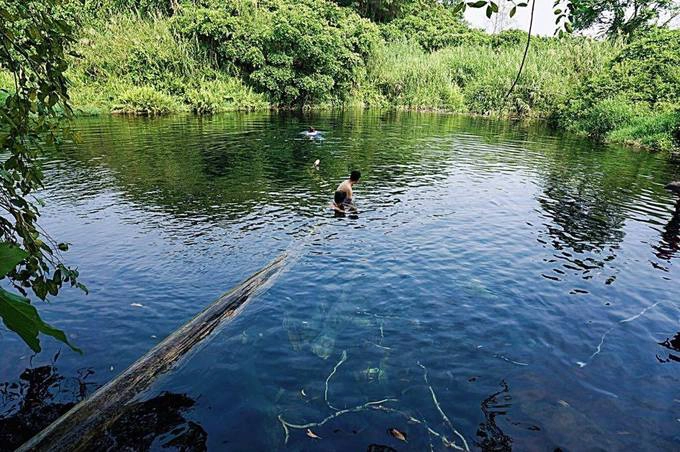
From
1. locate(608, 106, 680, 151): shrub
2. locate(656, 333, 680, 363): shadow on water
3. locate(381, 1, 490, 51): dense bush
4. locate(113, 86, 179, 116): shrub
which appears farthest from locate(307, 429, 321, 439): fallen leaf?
locate(381, 1, 490, 51): dense bush

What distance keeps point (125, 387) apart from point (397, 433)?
3.96 meters

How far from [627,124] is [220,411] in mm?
41436

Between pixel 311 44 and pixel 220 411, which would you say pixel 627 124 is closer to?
pixel 311 44

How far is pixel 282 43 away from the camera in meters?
50.0

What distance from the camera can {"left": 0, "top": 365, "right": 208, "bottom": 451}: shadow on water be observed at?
5.97 metres

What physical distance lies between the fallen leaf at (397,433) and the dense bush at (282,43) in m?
48.4

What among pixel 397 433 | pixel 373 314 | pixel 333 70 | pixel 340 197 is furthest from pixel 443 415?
pixel 333 70

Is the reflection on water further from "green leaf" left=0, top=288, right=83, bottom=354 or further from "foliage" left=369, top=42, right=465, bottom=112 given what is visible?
"foliage" left=369, top=42, right=465, bottom=112

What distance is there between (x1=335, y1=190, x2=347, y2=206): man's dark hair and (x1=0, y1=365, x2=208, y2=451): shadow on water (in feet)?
34.7

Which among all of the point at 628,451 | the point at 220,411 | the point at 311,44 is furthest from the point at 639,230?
the point at 311,44

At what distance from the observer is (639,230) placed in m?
15.3

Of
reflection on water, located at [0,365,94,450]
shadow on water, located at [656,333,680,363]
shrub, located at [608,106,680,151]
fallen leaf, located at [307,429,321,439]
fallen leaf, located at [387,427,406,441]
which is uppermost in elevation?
shrub, located at [608,106,680,151]

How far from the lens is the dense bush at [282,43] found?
48.6 meters

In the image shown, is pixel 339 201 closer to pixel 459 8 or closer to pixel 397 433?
pixel 397 433
